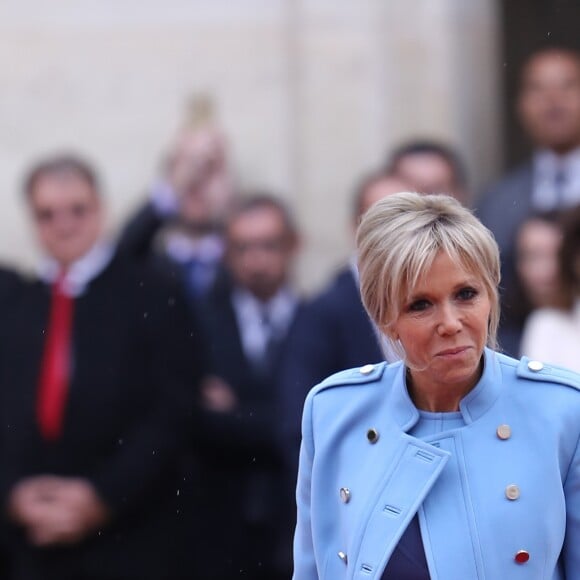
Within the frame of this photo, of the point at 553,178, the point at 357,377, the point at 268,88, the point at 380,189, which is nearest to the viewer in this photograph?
the point at 357,377

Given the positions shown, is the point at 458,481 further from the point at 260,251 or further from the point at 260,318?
the point at 260,251

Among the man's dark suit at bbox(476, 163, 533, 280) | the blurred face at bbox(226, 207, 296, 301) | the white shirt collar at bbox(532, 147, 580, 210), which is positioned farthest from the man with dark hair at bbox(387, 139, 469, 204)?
the blurred face at bbox(226, 207, 296, 301)

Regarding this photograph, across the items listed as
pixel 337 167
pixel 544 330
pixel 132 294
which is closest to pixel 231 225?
pixel 132 294

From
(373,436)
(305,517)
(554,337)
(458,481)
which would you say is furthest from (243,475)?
(458,481)

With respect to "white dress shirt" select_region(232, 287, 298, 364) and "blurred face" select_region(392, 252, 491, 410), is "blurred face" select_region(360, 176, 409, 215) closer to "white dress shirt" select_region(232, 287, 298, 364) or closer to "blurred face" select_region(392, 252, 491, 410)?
"white dress shirt" select_region(232, 287, 298, 364)

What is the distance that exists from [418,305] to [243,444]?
10.2 feet

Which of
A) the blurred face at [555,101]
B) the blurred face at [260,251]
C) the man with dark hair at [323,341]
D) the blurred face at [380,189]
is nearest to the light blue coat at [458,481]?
the man with dark hair at [323,341]

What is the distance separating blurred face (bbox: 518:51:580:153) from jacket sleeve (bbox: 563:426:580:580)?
3402mm

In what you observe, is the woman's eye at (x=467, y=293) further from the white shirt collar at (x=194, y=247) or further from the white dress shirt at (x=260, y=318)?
the white shirt collar at (x=194, y=247)

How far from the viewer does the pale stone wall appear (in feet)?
24.2

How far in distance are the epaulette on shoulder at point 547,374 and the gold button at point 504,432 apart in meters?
0.10

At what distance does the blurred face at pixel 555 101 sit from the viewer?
20.0 feet

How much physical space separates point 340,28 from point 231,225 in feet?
4.83

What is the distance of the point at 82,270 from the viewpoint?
5.80 meters
